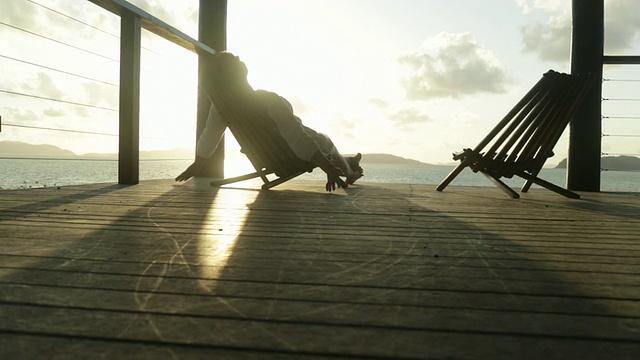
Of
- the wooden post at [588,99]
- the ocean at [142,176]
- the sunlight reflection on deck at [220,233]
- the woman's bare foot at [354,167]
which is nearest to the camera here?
the sunlight reflection on deck at [220,233]

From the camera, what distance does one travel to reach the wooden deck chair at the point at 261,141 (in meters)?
3.83

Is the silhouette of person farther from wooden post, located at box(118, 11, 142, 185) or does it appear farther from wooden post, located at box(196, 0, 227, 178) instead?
wooden post, located at box(196, 0, 227, 178)

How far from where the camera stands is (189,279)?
4.07 ft

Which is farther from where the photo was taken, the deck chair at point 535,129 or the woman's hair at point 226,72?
the deck chair at point 535,129

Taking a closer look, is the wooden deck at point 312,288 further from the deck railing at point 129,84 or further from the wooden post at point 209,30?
the wooden post at point 209,30

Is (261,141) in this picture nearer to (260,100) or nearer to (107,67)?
(260,100)

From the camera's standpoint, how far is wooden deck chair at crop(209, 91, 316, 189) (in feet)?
12.6

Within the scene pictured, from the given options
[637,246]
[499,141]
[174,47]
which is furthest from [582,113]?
[174,47]

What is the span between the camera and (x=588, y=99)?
5.29 meters

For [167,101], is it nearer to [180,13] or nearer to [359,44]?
[180,13]

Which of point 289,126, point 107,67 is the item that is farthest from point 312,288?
point 107,67

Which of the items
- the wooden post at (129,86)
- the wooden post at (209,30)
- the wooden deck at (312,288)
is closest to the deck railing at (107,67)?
the wooden post at (129,86)

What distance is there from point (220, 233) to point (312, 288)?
0.85 meters

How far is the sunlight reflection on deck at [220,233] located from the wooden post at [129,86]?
1.33 m
